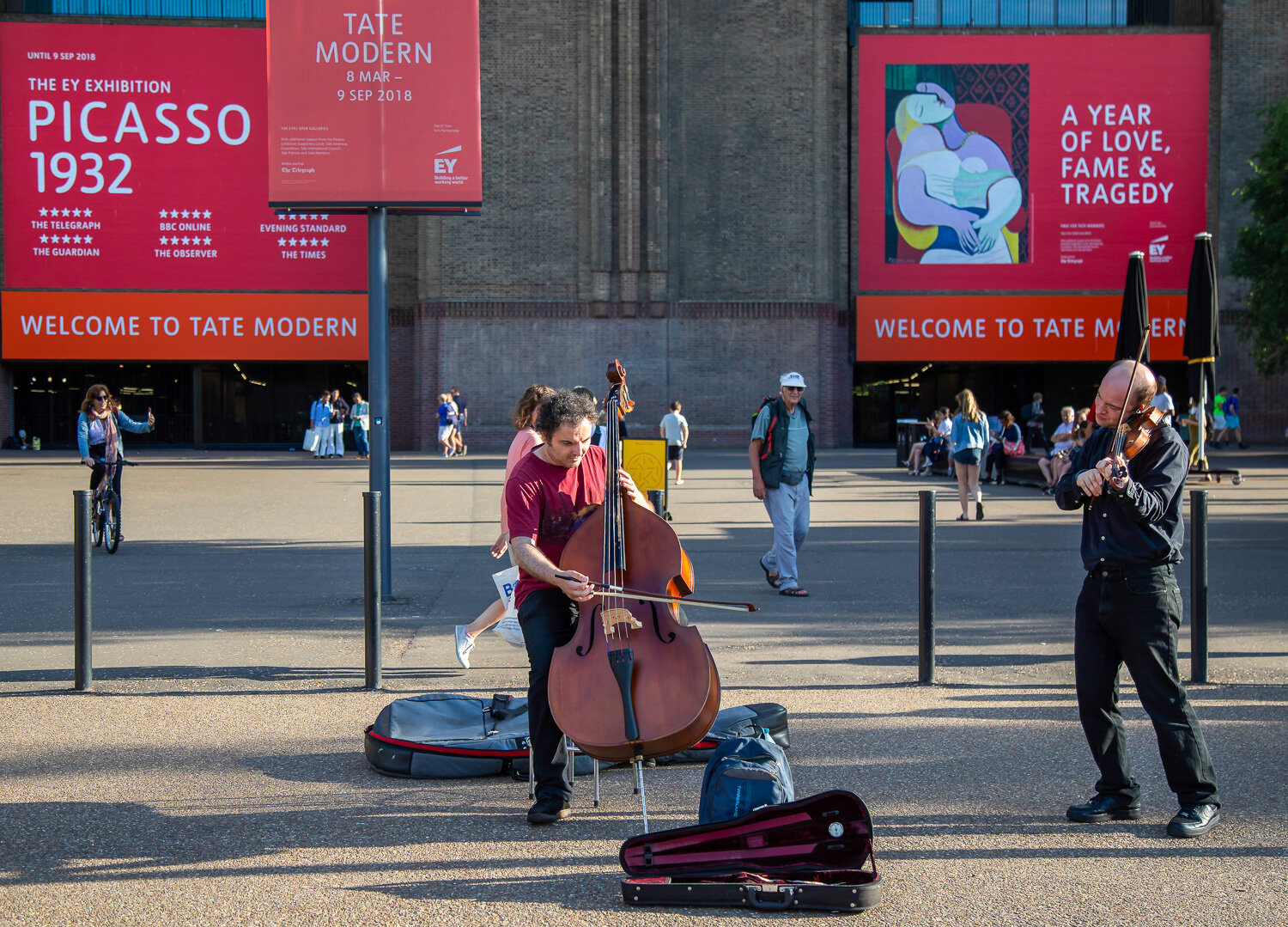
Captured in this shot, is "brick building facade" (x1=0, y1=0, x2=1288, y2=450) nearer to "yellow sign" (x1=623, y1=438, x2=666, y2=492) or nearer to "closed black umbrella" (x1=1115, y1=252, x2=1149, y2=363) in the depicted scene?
"closed black umbrella" (x1=1115, y1=252, x2=1149, y2=363)

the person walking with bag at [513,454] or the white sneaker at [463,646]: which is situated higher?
the person walking with bag at [513,454]

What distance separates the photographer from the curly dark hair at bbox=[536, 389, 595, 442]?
465 centimetres

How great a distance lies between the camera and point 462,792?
16.6 ft

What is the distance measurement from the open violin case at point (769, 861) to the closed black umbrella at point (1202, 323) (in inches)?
675

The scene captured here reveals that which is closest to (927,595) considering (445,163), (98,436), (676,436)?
(445,163)

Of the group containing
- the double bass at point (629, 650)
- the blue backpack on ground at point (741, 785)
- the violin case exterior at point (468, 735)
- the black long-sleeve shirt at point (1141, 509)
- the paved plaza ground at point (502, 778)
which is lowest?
the paved plaza ground at point (502, 778)

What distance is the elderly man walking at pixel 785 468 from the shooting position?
9.91m

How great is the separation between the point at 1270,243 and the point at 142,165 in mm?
29610

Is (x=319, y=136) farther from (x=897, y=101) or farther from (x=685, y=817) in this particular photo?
(x=897, y=101)

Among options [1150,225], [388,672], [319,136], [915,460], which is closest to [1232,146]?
[1150,225]

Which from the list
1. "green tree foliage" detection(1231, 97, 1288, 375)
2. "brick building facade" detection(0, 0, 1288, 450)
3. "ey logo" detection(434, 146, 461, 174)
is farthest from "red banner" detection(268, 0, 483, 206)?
"green tree foliage" detection(1231, 97, 1288, 375)

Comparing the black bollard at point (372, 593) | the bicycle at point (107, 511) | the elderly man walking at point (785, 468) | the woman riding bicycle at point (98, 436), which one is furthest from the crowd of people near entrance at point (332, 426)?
the black bollard at point (372, 593)

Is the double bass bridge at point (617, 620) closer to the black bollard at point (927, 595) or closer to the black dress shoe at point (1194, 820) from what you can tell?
the black dress shoe at point (1194, 820)

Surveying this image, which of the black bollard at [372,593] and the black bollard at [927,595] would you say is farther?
the black bollard at [927,595]
